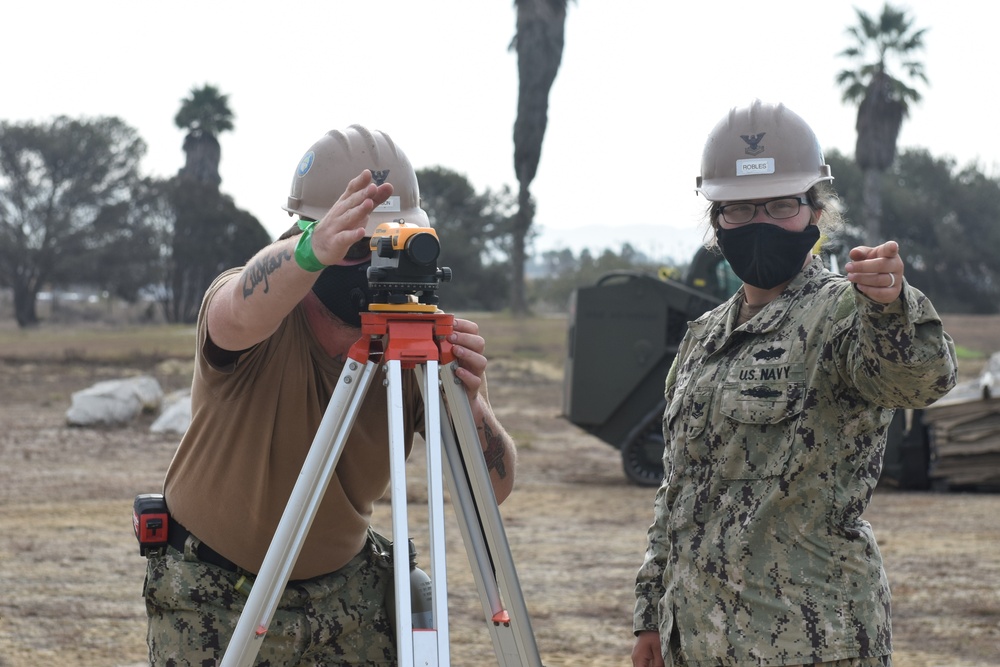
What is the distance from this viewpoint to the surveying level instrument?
2.20 meters

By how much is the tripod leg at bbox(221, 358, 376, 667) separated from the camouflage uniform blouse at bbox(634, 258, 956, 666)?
84 cm

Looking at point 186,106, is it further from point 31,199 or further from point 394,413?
point 394,413

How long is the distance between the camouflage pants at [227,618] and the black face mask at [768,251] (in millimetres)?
1234

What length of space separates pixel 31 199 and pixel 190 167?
19.5 feet

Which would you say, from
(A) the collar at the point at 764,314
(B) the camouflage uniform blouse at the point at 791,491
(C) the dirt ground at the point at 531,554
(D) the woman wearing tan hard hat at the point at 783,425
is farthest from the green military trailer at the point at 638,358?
(B) the camouflage uniform blouse at the point at 791,491

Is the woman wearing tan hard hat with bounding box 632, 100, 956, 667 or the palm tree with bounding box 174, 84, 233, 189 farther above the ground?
the palm tree with bounding box 174, 84, 233, 189

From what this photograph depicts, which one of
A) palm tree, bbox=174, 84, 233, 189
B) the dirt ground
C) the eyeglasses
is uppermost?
palm tree, bbox=174, 84, 233, 189

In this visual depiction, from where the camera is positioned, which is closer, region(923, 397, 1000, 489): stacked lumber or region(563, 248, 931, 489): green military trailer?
region(923, 397, 1000, 489): stacked lumber

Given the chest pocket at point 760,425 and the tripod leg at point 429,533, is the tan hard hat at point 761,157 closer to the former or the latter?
the chest pocket at point 760,425

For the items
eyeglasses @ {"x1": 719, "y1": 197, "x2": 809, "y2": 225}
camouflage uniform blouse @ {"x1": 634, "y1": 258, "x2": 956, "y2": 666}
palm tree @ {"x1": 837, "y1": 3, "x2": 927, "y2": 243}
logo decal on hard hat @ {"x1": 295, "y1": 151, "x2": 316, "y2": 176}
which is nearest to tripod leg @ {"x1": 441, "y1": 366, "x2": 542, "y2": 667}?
camouflage uniform blouse @ {"x1": 634, "y1": 258, "x2": 956, "y2": 666}

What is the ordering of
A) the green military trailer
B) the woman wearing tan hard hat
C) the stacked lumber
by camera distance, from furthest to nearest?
the green military trailer, the stacked lumber, the woman wearing tan hard hat

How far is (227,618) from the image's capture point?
278 centimetres

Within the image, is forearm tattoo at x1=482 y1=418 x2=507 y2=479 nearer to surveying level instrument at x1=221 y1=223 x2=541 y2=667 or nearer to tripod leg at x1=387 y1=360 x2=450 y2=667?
surveying level instrument at x1=221 y1=223 x2=541 y2=667

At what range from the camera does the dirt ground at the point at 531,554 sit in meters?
6.46
